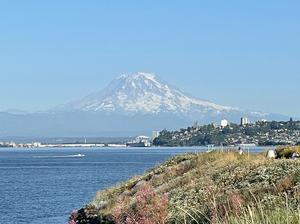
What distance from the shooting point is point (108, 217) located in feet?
83.7

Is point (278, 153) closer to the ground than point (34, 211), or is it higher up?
higher up

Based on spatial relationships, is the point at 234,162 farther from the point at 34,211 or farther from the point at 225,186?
the point at 34,211

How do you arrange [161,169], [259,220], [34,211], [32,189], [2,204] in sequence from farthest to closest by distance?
1. [32,189]
2. [2,204]
3. [34,211]
4. [161,169]
5. [259,220]

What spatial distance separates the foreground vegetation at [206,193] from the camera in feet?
43.8

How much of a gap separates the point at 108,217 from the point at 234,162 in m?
4.15

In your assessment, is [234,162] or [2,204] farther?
[2,204]

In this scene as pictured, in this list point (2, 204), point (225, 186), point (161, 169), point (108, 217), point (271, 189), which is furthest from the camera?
point (2, 204)

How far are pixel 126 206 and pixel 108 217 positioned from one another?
9.04 feet

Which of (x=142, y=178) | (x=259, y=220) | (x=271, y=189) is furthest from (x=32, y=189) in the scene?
(x=259, y=220)

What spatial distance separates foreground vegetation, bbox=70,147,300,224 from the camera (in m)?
13.3

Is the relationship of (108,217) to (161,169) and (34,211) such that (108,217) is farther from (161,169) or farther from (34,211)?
(34,211)

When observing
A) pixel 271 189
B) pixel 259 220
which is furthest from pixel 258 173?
pixel 259 220

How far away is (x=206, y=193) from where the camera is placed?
19.4m

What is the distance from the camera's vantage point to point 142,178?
3216 cm
